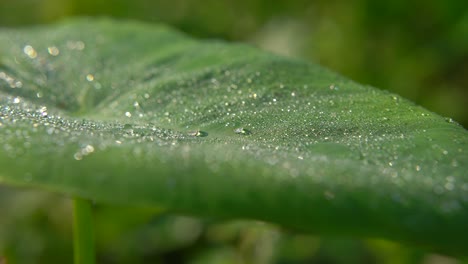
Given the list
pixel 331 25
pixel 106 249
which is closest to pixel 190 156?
pixel 106 249

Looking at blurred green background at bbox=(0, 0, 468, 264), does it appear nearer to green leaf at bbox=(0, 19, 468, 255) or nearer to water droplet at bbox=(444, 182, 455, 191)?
green leaf at bbox=(0, 19, 468, 255)

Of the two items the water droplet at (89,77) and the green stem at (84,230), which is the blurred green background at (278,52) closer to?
the green stem at (84,230)

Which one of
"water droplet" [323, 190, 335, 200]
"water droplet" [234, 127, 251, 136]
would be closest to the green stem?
"water droplet" [234, 127, 251, 136]

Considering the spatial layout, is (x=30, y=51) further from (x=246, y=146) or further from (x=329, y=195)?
(x=329, y=195)

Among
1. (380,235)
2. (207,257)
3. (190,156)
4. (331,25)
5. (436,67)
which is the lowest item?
(380,235)

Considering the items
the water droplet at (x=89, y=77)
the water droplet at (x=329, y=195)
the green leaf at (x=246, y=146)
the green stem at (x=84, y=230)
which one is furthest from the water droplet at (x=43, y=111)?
the water droplet at (x=329, y=195)

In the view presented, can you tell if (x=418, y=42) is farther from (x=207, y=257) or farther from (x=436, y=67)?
(x=207, y=257)
